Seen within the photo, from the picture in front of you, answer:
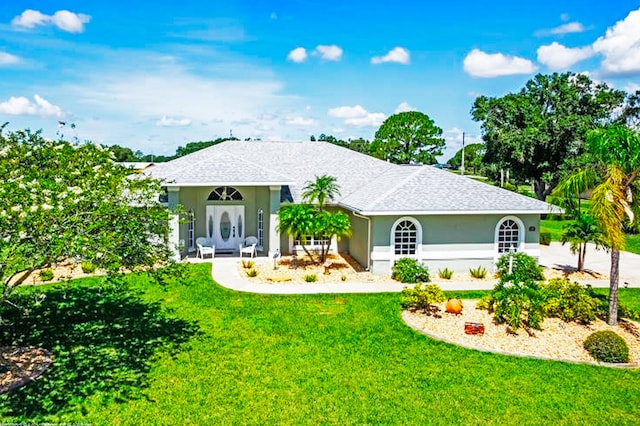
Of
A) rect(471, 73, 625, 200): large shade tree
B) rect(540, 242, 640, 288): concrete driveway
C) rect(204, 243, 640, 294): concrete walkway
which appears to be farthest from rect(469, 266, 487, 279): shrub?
rect(471, 73, 625, 200): large shade tree

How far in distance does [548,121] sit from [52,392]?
39738mm

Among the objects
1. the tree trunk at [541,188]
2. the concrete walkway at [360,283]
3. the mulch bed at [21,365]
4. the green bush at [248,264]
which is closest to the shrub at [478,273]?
the concrete walkway at [360,283]

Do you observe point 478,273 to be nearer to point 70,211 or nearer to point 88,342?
point 88,342

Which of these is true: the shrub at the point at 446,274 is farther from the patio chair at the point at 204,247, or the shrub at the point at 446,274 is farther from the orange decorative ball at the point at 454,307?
the patio chair at the point at 204,247

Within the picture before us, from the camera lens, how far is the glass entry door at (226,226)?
81.0 feet

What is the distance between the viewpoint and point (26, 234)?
8.37 m

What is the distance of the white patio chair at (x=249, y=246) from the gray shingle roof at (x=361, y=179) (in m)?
3.01

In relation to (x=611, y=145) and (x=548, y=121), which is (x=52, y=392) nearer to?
(x=611, y=145)

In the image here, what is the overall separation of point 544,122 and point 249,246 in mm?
28040

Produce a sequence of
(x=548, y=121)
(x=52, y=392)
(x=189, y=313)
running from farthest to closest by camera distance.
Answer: (x=548, y=121) < (x=189, y=313) < (x=52, y=392)

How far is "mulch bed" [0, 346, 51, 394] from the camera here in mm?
9844

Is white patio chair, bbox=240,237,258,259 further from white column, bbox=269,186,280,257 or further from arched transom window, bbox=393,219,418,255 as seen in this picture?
arched transom window, bbox=393,219,418,255

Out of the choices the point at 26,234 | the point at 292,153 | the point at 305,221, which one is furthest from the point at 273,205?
the point at 26,234

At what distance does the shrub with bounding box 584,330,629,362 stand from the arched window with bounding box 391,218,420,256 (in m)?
9.05
